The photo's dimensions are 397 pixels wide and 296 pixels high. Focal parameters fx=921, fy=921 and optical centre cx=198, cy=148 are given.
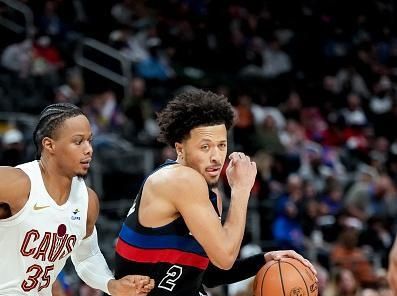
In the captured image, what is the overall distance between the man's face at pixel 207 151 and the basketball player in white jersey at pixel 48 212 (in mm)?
541

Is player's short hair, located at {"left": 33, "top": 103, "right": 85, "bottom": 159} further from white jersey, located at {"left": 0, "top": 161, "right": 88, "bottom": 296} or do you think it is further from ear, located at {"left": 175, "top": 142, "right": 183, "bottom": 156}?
ear, located at {"left": 175, "top": 142, "right": 183, "bottom": 156}

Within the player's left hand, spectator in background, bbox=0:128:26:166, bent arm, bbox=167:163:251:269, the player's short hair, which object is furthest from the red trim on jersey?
spectator in background, bbox=0:128:26:166

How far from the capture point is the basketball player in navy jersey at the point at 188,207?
4398 millimetres

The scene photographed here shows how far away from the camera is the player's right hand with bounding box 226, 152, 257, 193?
458 centimetres

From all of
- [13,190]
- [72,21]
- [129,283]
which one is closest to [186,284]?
[129,283]

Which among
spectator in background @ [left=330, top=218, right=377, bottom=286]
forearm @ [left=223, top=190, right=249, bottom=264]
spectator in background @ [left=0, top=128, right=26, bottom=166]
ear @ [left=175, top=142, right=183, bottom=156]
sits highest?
spectator in background @ [left=0, top=128, right=26, bottom=166]

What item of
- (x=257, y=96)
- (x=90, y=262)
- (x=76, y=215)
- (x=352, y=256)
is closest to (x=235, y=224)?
(x=76, y=215)

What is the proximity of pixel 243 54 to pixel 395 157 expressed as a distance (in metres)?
3.25

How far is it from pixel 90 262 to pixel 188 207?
946mm

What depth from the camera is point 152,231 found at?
4562 mm

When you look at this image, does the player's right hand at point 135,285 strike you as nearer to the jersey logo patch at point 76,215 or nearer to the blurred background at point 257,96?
the jersey logo patch at point 76,215

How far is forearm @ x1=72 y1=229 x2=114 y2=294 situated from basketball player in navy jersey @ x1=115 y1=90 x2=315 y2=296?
222 mm

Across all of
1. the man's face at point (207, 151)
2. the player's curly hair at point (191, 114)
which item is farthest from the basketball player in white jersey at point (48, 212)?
the man's face at point (207, 151)

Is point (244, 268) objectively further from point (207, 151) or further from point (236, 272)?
point (207, 151)
